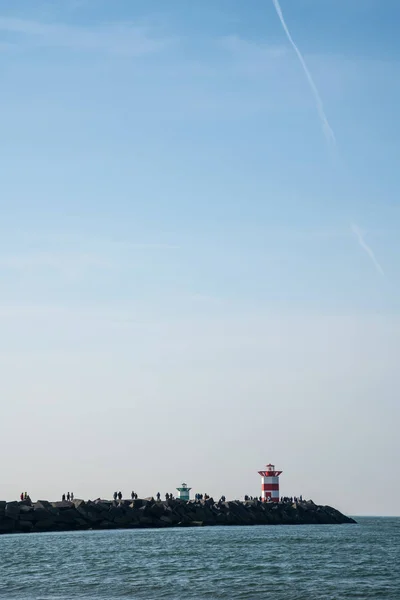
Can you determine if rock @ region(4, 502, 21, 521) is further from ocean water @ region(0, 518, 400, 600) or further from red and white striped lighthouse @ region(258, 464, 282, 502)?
red and white striped lighthouse @ region(258, 464, 282, 502)

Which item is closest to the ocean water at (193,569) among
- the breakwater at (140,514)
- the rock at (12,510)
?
the rock at (12,510)

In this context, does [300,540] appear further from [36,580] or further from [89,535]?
[36,580]

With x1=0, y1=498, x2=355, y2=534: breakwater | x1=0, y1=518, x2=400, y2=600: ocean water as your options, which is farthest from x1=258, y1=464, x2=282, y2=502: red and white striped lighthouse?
x1=0, y1=518, x2=400, y2=600: ocean water

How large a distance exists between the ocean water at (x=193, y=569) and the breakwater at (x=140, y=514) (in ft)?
10.1

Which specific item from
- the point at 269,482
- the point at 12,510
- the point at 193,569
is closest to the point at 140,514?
the point at 12,510

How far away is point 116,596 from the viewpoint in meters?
28.6

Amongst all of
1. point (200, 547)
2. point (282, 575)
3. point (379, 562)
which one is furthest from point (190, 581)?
point (200, 547)

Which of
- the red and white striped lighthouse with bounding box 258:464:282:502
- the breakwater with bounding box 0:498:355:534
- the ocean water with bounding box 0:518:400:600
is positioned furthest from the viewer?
the red and white striped lighthouse with bounding box 258:464:282:502

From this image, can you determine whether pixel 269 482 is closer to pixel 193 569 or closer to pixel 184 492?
pixel 184 492

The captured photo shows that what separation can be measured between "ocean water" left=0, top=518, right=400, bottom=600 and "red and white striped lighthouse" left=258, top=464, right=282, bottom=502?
25.6 m

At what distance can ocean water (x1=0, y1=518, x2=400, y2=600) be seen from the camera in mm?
29578

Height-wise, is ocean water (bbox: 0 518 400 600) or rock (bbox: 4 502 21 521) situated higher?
rock (bbox: 4 502 21 521)

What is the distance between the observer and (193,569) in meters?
36.7

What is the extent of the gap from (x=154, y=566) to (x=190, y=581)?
19.2 feet
